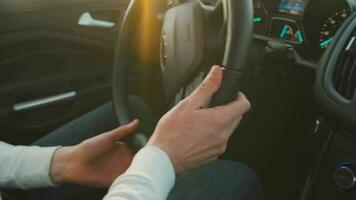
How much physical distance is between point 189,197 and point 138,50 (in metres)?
0.45

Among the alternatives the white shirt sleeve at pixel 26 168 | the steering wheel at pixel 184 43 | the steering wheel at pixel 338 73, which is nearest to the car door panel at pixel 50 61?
the steering wheel at pixel 184 43

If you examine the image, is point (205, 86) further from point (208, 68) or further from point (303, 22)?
point (303, 22)

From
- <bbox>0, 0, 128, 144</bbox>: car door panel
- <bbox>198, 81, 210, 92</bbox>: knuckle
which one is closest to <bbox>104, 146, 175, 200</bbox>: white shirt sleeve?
<bbox>198, 81, 210, 92</bbox>: knuckle

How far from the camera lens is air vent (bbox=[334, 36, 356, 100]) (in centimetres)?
94

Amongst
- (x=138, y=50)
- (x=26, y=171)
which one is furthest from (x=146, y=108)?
(x=26, y=171)

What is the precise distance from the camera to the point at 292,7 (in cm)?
128

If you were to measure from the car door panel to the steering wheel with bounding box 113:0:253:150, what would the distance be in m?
0.33

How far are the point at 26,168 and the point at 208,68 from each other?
40 cm

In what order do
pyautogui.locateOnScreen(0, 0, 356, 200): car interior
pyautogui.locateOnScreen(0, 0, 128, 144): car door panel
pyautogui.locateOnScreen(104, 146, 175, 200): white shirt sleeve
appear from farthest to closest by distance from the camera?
pyautogui.locateOnScreen(0, 0, 128, 144): car door panel → pyautogui.locateOnScreen(0, 0, 356, 200): car interior → pyautogui.locateOnScreen(104, 146, 175, 200): white shirt sleeve

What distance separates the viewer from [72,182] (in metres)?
0.97

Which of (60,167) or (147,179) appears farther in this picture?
(60,167)

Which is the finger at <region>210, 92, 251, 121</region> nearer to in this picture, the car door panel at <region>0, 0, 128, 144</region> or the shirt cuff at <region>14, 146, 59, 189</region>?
the shirt cuff at <region>14, 146, 59, 189</region>

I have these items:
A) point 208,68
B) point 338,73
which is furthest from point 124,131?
point 338,73

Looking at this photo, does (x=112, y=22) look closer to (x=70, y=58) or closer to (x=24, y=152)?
(x=70, y=58)
